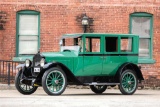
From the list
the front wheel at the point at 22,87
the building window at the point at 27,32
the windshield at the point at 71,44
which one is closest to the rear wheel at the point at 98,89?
the windshield at the point at 71,44

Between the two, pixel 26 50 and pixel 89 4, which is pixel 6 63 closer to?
pixel 26 50

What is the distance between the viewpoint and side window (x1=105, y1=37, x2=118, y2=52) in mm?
15445

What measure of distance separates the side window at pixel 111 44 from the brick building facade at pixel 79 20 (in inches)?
210

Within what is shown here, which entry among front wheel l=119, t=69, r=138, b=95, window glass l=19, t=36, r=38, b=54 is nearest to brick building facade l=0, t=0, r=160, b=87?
window glass l=19, t=36, r=38, b=54

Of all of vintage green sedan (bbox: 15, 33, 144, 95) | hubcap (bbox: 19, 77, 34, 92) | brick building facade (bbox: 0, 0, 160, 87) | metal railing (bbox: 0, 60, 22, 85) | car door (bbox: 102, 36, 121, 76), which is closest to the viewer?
vintage green sedan (bbox: 15, 33, 144, 95)

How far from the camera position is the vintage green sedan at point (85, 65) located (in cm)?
1439

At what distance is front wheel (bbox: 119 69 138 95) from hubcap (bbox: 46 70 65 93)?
194 centimetres

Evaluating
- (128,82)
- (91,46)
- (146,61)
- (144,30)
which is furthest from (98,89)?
(144,30)

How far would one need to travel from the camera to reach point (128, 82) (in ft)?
51.0

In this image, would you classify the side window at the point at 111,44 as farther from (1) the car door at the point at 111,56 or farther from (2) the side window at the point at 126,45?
(2) the side window at the point at 126,45

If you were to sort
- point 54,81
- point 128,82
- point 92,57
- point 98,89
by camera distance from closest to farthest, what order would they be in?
point 54,81 < point 92,57 < point 128,82 < point 98,89

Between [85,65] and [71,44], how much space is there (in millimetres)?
837

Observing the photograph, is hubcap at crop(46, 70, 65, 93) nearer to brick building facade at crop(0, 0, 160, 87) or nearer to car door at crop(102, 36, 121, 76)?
car door at crop(102, 36, 121, 76)

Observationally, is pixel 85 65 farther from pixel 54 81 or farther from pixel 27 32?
pixel 27 32
